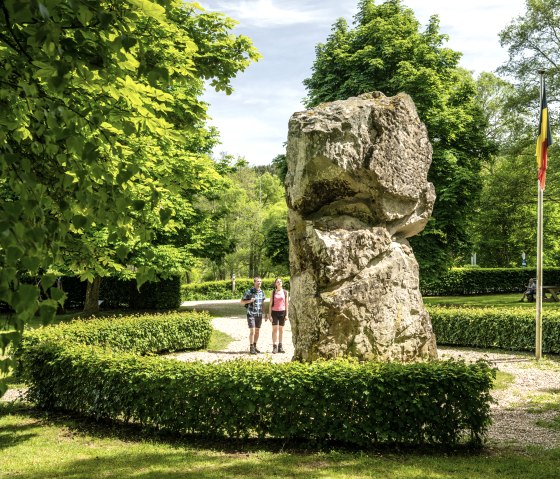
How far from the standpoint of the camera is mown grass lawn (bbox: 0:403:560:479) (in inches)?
259

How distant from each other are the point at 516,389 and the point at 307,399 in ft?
18.1

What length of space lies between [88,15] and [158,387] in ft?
21.1

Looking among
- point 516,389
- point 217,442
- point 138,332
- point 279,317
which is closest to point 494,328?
point 516,389

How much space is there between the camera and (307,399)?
769 centimetres

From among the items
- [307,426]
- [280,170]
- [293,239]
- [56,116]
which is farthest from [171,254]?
[56,116]

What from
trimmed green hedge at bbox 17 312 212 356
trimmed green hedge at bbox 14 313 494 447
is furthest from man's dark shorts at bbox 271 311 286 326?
→ trimmed green hedge at bbox 14 313 494 447

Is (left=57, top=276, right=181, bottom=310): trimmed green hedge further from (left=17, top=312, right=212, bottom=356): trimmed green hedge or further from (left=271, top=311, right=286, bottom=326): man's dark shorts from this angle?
(left=271, top=311, right=286, bottom=326): man's dark shorts

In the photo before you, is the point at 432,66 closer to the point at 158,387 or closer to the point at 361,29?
the point at 361,29

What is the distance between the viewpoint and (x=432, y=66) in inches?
1000

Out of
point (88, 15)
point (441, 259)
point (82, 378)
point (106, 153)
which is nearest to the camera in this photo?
point (88, 15)

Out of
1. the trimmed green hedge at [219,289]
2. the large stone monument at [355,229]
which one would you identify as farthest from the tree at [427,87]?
the trimmed green hedge at [219,289]

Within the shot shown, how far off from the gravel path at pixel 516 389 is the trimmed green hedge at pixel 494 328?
1.97ft

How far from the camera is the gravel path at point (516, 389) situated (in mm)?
8188

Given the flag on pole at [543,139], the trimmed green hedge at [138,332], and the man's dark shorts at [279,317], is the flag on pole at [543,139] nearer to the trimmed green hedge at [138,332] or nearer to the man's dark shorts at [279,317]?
the man's dark shorts at [279,317]
